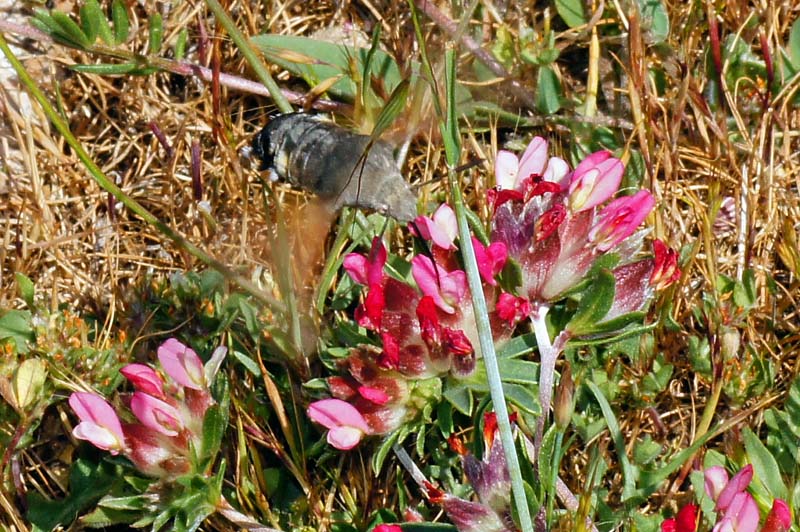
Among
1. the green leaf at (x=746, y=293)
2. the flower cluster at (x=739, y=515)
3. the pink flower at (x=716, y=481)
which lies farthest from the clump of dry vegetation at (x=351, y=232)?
the flower cluster at (x=739, y=515)

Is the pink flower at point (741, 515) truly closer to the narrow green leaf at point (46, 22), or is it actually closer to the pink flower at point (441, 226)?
the pink flower at point (441, 226)

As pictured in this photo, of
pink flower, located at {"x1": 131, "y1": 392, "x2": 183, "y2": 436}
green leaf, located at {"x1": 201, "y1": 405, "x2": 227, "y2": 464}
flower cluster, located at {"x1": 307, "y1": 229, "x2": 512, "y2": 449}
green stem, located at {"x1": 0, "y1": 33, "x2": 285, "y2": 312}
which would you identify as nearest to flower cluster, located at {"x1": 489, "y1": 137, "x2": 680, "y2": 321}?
flower cluster, located at {"x1": 307, "y1": 229, "x2": 512, "y2": 449}

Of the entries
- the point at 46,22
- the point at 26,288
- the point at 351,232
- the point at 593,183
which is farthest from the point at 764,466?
the point at 46,22

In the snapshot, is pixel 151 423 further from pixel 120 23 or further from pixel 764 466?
pixel 764 466

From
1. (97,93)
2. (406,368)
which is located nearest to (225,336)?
(406,368)

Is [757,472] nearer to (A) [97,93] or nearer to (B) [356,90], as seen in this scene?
(B) [356,90]

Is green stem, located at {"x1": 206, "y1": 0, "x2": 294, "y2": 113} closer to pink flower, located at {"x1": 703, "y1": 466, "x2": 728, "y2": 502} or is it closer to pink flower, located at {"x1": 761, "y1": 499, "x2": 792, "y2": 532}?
pink flower, located at {"x1": 703, "y1": 466, "x2": 728, "y2": 502}
